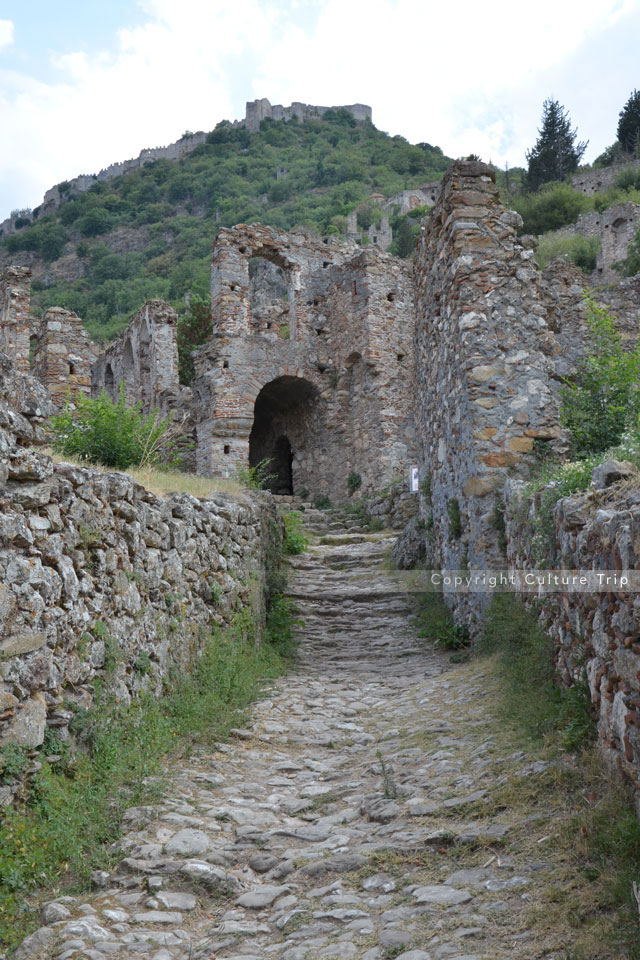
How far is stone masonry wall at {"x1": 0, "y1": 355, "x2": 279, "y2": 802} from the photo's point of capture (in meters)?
3.89

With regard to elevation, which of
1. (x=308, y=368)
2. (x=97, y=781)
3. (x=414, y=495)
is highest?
(x=308, y=368)

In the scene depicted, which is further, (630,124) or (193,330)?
(630,124)

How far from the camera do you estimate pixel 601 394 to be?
24.1 ft

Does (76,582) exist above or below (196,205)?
below

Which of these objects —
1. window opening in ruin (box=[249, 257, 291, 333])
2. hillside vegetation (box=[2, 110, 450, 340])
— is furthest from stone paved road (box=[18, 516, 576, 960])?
hillside vegetation (box=[2, 110, 450, 340])

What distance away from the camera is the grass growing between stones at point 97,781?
3439 millimetres

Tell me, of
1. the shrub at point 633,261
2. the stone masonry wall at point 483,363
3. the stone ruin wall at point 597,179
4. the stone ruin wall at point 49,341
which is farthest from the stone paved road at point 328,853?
the stone ruin wall at point 597,179

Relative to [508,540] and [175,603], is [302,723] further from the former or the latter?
[508,540]

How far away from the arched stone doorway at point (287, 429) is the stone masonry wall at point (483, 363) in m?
12.2

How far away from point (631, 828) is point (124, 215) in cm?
7958

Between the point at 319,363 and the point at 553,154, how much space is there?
3876cm

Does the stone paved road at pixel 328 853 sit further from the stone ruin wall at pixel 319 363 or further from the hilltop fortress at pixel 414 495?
the stone ruin wall at pixel 319 363

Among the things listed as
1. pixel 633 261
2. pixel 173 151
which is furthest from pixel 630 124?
pixel 173 151

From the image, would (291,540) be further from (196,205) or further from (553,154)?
(196,205)
